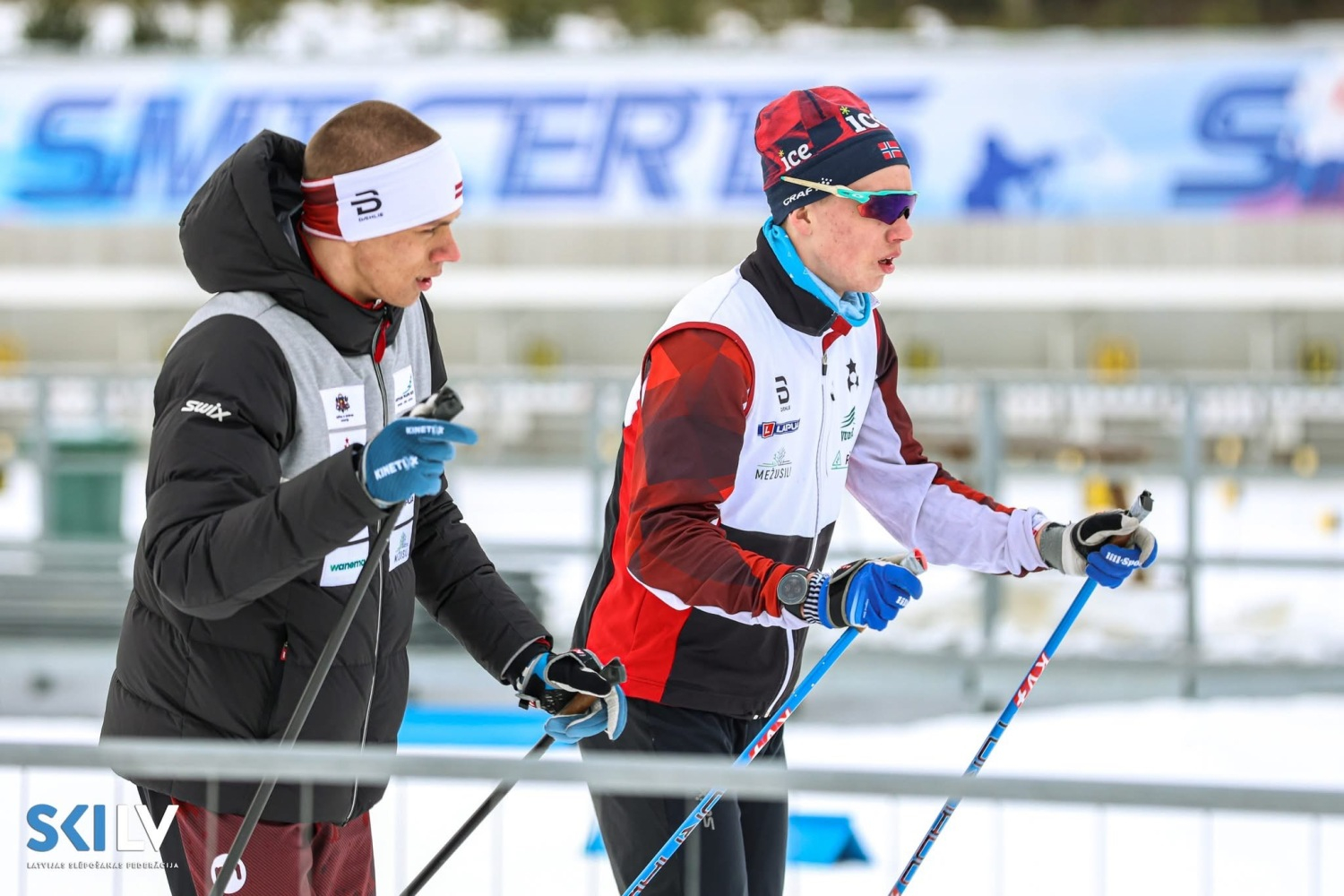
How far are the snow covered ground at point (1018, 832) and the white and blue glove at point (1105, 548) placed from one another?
1023mm

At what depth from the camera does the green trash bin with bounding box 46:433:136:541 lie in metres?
8.41

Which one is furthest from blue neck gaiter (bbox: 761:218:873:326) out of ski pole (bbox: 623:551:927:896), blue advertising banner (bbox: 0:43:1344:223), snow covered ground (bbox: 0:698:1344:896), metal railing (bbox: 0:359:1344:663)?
blue advertising banner (bbox: 0:43:1344:223)

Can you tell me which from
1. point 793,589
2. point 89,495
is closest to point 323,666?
point 793,589

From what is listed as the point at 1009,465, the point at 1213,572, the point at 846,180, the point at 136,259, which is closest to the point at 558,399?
the point at 1009,465

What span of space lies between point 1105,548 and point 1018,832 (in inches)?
97.1

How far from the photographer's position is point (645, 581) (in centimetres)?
246

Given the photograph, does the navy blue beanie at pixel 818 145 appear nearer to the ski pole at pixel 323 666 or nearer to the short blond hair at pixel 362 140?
the short blond hair at pixel 362 140

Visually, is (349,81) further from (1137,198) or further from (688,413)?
(688,413)

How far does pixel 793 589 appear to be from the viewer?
7.58 feet

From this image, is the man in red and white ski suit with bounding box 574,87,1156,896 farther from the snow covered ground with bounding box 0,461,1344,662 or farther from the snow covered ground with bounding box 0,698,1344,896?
the snow covered ground with bounding box 0,461,1344,662

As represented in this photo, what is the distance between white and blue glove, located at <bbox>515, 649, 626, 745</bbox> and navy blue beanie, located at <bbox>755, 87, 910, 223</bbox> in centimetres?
82

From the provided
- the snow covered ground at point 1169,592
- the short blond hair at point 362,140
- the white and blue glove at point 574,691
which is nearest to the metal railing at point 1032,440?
the snow covered ground at point 1169,592

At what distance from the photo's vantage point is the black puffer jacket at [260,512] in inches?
77.1

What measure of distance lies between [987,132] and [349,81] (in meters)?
6.32
